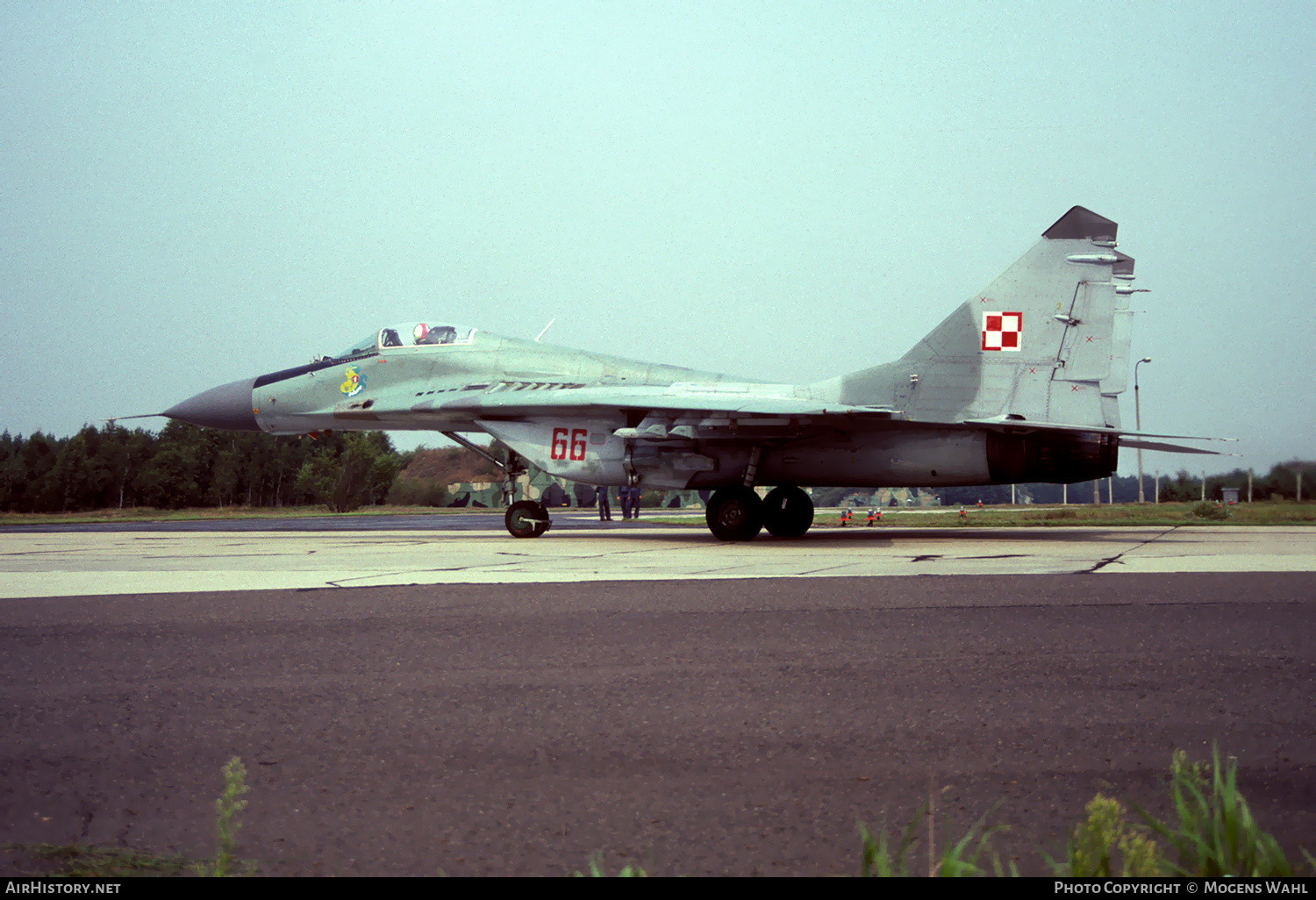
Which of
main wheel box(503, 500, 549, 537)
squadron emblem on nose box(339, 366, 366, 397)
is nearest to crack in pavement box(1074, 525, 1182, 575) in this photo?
main wheel box(503, 500, 549, 537)

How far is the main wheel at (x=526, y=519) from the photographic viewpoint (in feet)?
52.4

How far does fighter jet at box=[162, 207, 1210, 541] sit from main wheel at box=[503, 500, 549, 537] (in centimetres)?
3

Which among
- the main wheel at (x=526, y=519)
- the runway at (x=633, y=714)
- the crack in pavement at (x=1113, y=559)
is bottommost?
the runway at (x=633, y=714)

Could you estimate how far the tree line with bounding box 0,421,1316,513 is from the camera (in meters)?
35.7

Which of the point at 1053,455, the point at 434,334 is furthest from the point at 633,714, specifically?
the point at 434,334

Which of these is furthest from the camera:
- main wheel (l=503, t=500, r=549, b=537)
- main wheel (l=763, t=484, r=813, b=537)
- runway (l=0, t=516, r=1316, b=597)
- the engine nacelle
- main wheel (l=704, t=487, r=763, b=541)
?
main wheel (l=503, t=500, r=549, b=537)

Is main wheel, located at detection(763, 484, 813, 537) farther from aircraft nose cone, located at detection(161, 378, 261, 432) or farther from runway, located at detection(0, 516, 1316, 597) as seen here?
aircraft nose cone, located at detection(161, 378, 261, 432)

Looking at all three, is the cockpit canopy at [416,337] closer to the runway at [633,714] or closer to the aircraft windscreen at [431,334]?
the aircraft windscreen at [431,334]

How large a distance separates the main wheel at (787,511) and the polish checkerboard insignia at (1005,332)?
376 cm

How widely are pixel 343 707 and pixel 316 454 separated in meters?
48.4

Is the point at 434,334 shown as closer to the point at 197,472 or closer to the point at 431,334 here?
the point at 431,334

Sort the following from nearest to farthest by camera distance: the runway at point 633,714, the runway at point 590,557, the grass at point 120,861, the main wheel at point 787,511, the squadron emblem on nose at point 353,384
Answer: the grass at point 120,861 < the runway at point 633,714 < the runway at point 590,557 < the main wheel at point 787,511 < the squadron emblem on nose at point 353,384

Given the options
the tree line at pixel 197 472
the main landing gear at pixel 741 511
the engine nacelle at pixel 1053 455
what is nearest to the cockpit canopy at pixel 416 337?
the main landing gear at pixel 741 511

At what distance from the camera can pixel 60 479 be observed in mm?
36719
